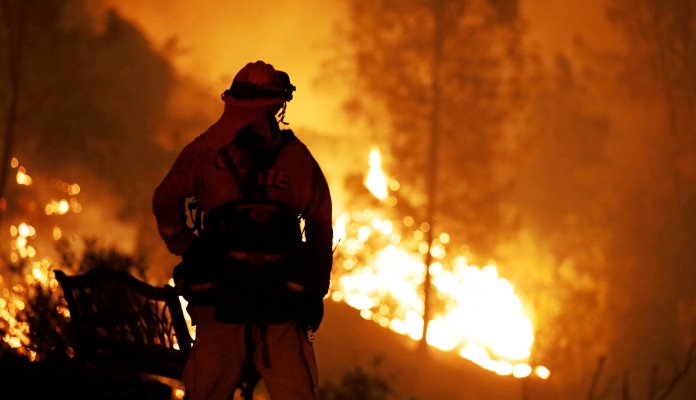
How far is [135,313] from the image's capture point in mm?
4566

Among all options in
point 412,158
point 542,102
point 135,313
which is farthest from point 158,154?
point 135,313

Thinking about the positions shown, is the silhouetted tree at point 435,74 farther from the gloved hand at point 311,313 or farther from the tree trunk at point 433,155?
the gloved hand at point 311,313

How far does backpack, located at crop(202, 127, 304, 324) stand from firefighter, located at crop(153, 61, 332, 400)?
22mm

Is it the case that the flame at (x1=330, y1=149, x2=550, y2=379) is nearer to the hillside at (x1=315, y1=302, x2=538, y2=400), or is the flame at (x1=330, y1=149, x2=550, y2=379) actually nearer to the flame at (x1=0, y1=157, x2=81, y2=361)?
the hillside at (x1=315, y1=302, x2=538, y2=400)

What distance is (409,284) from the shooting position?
18422 mm

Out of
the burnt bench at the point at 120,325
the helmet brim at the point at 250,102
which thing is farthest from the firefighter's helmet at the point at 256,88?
the burnt bench at the point at 120,325

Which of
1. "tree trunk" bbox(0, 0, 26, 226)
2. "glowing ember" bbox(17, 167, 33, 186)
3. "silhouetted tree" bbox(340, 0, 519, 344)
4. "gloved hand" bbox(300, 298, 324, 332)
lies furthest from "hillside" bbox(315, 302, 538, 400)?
"glowing ember" bbox(17, 167, 33, 186)

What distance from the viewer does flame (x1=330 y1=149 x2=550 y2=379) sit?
1783 centimetres

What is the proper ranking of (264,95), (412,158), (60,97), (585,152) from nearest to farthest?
(264,95) → (412,158) → (60,97) → (585,152)

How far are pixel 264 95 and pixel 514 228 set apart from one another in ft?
54.5

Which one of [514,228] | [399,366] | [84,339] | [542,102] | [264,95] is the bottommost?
[84,339]

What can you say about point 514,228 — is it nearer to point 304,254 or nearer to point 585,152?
point 585,152

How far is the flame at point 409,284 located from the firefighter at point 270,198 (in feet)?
43.7

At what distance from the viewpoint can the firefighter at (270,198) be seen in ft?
10.3
